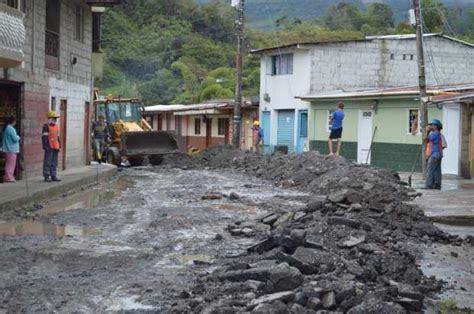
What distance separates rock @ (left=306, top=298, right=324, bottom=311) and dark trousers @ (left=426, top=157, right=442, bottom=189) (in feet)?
39.5

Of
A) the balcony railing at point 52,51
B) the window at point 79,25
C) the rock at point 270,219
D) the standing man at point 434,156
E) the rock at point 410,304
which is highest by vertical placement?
the window at point 79,25

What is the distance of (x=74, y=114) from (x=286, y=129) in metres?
15.1

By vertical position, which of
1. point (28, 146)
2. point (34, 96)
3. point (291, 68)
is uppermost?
point (291, 68)

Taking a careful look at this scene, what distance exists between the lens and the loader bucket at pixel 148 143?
30.0 metres

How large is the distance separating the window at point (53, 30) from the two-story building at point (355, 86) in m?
12.5

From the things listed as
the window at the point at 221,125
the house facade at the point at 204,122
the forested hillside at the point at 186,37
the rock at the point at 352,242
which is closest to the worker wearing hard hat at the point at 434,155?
the rock at the point at 352,242

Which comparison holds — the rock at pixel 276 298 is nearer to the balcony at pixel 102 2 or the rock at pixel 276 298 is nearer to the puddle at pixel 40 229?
the puddle at pixel 40 229

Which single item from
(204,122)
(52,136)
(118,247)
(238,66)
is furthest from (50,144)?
(204,122)

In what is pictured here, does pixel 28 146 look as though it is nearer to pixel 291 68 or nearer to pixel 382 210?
pixel 382 210

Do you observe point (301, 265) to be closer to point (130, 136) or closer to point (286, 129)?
point (130, 136)

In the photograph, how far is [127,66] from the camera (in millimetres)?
77375

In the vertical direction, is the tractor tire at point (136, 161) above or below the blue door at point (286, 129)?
below

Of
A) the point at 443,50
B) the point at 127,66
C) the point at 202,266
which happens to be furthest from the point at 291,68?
the point at 127,66

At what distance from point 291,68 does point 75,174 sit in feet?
58.0
